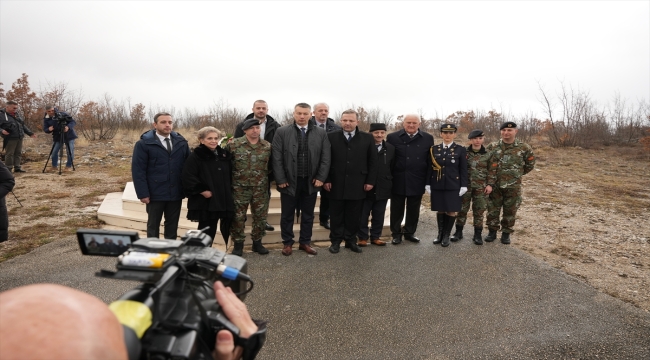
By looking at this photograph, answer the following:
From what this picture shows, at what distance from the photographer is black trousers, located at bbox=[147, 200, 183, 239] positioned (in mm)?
4055

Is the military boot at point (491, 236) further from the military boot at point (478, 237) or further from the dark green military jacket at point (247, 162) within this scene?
the dark green military jacket at point (247, 162)

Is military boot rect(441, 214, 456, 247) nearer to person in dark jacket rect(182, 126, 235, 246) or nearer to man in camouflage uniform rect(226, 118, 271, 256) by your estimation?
man in camouflage uniform rect(226, 118, 271, 256)

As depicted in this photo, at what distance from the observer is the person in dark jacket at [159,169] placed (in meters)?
3.92

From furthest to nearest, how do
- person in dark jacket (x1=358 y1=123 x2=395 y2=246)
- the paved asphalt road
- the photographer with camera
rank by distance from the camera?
1. person in dark jacket (x1=358 y1=123 x2=395 y2=246)
2. the paved asphalt road
3. the photographer with camera

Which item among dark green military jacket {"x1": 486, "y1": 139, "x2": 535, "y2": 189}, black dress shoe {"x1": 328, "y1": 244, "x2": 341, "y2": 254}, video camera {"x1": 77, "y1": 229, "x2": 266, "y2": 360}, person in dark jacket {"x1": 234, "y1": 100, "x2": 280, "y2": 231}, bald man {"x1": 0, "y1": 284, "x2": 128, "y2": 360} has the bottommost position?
black dress shoe {"x1": 328, "y1": 244, "x2": 341, "y2": 254}

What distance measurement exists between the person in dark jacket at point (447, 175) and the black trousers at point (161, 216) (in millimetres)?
3329

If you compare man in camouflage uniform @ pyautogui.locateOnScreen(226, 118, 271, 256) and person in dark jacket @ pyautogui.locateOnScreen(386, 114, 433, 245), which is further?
person in dark jacket @ pyautogui.locateOnScreen(386, 114, 433, 245)

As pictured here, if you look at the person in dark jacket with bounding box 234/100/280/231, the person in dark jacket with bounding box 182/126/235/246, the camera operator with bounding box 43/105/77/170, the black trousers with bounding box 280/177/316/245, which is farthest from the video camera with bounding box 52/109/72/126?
the black trousers with bounding box 280/177/316/245

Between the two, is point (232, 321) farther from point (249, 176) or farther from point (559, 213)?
point (559, 213)

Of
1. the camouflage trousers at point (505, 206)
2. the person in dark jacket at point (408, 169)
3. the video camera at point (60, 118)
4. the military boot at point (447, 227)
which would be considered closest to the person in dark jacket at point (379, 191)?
the person in dark jacket at point (408, 169)

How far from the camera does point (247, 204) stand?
440 cm

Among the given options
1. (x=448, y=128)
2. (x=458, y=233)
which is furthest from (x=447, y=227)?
(x=448, y=128)

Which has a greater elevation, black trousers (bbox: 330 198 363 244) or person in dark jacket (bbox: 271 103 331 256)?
person in dark jacket (bbox: 271 103 331 256)

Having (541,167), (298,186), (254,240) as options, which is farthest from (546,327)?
(541,167)
